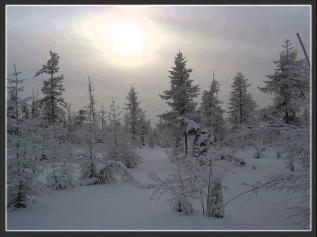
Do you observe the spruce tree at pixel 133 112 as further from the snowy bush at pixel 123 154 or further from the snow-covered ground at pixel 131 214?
the snow-covered ground at pixel 131 214

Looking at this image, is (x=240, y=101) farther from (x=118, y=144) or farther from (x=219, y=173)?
(x=219, y=173)

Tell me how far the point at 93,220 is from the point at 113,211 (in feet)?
4.22

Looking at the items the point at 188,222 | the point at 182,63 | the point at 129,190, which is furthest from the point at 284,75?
the point at 188,222

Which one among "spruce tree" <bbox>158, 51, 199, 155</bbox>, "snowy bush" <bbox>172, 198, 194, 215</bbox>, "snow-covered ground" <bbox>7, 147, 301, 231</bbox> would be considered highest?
"spruce tree" <bbox>158, 51, 199, 155</bbox>

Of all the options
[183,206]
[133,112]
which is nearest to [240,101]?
[133,112]

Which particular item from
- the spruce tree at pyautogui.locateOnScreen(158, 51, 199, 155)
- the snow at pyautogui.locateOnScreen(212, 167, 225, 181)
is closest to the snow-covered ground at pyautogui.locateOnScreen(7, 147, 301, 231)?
the snow at pyautogui.locateOnScreen(212, 167, 225, 181)

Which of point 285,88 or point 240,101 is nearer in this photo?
point 285,88

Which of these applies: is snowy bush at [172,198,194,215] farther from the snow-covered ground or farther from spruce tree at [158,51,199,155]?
spruce tree at [158,51,199,155]

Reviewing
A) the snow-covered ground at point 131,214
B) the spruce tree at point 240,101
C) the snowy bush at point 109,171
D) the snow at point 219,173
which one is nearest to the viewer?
the snow-covered ground at point 131,214

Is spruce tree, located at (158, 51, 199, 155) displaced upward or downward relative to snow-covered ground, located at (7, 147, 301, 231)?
upward

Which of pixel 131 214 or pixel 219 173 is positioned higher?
pixel 219 173

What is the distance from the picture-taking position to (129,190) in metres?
13.5

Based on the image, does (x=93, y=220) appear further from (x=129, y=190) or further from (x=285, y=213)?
(x=285, y=213)

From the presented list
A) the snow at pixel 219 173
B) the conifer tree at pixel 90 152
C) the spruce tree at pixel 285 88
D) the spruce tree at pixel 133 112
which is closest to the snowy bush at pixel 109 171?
the conifer tree at pixel 90 152
